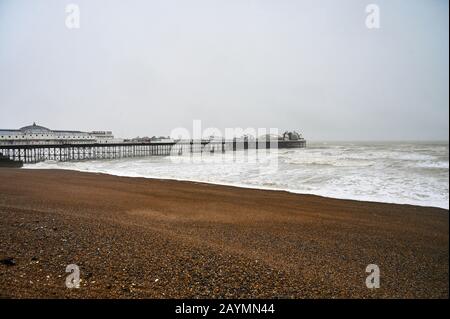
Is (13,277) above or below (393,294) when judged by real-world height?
above

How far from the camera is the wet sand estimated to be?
2818 millimetres

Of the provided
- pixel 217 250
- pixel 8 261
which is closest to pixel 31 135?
pixel 8 261

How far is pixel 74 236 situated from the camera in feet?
13.3

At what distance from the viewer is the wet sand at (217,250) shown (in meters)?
2.82

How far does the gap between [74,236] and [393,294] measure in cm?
440

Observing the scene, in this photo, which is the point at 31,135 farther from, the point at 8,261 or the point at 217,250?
the point at 217,250

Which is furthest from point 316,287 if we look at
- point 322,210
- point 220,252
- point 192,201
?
point 192,201

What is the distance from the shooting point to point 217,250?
3.82 m

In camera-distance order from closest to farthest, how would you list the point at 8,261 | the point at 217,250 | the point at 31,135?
the point at 8,261, the point at 217,250, the point at 31,135

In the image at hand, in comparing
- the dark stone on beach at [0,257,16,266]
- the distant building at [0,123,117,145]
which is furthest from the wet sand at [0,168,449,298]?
the distant building at [0,123,117,145]

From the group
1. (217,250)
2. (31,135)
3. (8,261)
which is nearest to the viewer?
(8,261)

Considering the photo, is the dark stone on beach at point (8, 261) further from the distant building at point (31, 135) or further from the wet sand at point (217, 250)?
the distant building at point (31, 135)

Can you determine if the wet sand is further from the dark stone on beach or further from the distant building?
the distant building

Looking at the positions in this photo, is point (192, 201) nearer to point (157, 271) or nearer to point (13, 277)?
point (157, 271)
